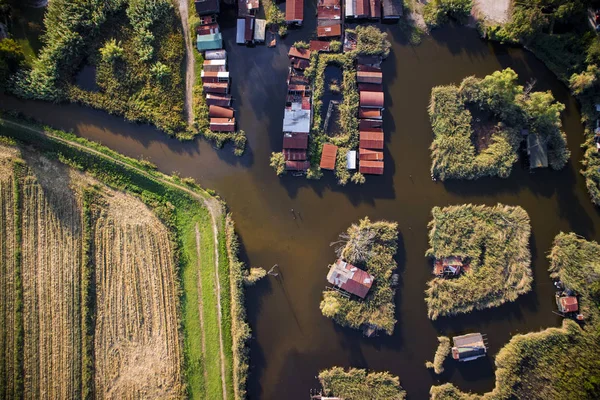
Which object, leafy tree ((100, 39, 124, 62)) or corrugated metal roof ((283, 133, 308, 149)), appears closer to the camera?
leafy tree ((100, 39, 124, 62))

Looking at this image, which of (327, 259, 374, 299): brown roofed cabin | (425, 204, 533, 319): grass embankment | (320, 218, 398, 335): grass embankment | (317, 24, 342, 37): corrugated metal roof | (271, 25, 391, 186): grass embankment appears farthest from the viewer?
(317, 24, 342, 37): corrugated metal roof

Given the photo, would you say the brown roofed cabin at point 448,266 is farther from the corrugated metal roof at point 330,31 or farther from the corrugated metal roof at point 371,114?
the corrugated metal roof at point 330,31

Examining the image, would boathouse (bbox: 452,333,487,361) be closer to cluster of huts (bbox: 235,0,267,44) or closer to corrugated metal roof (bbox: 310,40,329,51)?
corrugated metal roof (bbox: 310,40,329,51)

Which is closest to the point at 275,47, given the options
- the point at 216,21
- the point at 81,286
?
the point at 216,21

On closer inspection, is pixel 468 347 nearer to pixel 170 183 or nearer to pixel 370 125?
pixel 370 125

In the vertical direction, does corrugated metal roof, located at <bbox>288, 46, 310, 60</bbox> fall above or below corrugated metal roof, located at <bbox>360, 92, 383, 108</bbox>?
above

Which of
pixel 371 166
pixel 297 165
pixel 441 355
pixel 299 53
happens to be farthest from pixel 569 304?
pixel 299 53

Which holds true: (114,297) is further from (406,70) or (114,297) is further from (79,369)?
(406,70)

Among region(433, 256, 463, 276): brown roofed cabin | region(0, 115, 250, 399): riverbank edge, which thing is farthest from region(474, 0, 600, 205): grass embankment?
region(0, 115, 250, 399): riverbank edge
